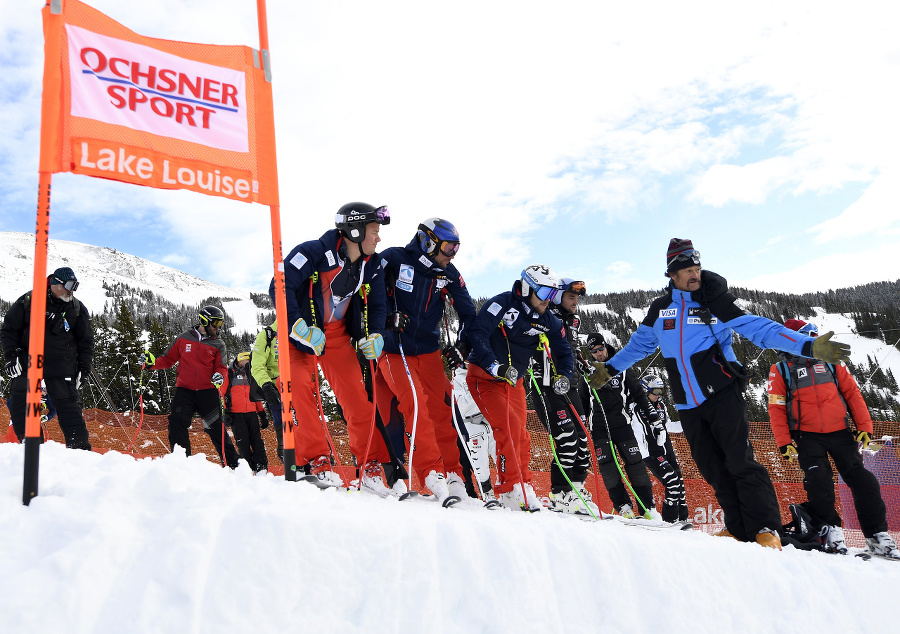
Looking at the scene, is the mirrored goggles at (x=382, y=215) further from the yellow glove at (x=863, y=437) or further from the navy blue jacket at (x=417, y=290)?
the yellow glove at (x=863, y=437)

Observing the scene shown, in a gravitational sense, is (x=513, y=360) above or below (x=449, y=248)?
below

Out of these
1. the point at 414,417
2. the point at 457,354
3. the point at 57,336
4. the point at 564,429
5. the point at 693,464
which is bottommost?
the point at 693,464

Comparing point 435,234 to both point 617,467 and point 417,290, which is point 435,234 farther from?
point 617,467

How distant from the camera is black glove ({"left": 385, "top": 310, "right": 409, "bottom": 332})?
5134mm

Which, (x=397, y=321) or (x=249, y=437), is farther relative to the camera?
(x=249, y=437)

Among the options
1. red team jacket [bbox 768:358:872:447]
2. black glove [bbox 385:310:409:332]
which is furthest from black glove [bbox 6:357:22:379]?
red team jacket [bbox 768:358:872:447]

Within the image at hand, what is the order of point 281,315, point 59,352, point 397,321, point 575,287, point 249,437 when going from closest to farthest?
point 281,315 → point 397,321 → point 59,352 → point 575,287 → point 249,437

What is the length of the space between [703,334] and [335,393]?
3.17m

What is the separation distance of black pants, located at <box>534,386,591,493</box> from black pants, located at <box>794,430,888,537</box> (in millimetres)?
2173

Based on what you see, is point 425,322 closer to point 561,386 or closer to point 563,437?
point 561,386

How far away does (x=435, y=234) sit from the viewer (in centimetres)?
526

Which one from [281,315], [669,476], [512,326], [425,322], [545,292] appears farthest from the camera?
[669,476]

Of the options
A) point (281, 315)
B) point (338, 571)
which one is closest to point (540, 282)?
point (281, 315)

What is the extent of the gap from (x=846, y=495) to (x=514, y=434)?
5593 millimetres
